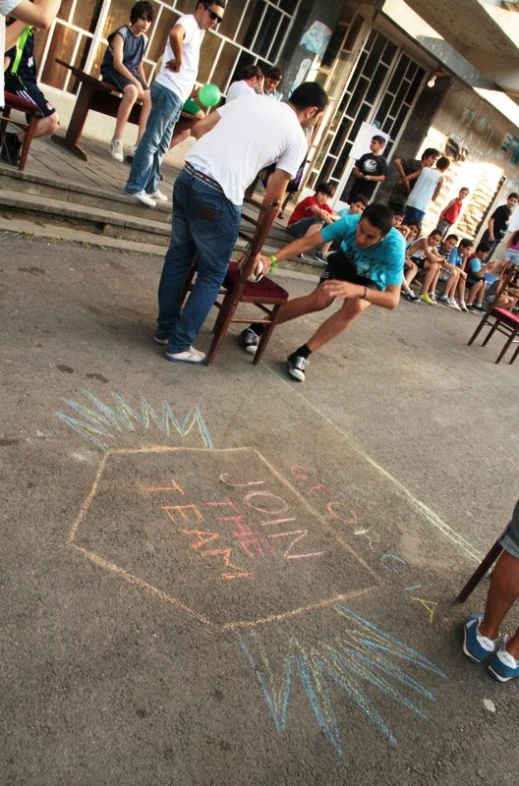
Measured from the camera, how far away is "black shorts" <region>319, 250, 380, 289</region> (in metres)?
4.86

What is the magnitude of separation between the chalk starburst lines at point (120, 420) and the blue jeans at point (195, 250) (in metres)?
0.65

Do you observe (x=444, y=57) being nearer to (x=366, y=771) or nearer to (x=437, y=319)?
(x=437, y=319)

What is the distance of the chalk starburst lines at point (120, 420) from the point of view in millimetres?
3062

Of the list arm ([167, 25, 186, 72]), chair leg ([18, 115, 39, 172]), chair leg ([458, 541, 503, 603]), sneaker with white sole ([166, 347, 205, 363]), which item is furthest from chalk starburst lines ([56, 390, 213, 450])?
arm ([167, 25, 186, 72])

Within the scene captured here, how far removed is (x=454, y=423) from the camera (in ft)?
17.8

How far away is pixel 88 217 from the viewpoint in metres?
5.73

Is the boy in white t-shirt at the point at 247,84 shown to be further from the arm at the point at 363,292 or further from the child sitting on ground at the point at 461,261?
the child sitting on ground at the point at 461,261

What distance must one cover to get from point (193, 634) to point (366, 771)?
2.39ft

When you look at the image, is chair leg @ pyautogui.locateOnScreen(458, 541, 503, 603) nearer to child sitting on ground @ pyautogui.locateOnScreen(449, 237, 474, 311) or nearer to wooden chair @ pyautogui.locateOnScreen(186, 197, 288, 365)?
wooden chair @ pyautogui.locateOnScreen(186, 197, 288, 365)

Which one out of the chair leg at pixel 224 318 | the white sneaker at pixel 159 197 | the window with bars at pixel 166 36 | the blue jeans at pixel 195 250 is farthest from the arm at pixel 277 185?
the window with bars at pixel 166 36

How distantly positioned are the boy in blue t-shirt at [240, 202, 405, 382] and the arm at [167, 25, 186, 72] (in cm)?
229

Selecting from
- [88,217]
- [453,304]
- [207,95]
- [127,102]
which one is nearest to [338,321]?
[88,217]

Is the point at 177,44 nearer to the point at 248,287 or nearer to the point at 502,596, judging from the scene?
the point at 248,287

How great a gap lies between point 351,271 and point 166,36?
20.1 feet
